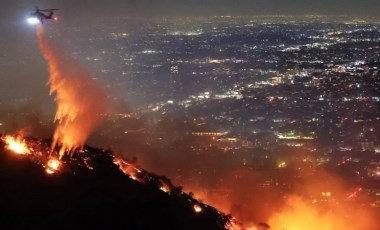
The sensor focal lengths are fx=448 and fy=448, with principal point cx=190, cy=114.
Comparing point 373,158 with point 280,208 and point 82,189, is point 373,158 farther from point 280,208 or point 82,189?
point 82,189

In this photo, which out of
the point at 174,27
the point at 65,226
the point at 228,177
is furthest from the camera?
the point at 174,27

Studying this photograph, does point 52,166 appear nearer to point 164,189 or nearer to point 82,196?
point 82,196

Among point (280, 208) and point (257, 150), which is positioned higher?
point (257, 150)

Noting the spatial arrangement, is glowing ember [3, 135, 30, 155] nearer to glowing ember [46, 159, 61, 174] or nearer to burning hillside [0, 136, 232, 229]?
burning hillside [0, 136, 232, 229]

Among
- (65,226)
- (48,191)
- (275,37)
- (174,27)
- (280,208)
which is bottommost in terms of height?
(65,226)

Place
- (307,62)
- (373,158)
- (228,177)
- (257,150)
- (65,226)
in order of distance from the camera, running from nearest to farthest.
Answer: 1. (65,226)
2. (228,177)
3. (373,158)
4. (257,150)
5. (307,62)

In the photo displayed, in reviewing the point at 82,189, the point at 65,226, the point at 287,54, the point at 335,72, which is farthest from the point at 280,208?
the point at 287,54

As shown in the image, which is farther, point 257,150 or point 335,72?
point 335,72
